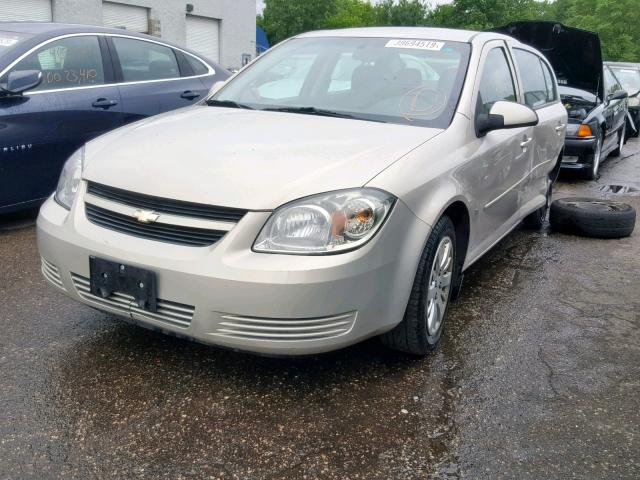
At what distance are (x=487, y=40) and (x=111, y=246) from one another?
2738 mm

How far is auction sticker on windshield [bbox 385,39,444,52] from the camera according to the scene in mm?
3961

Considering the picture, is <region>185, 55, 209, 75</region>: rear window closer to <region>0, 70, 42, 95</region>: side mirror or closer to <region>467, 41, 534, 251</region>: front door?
<region>0, 70, 42, 95</region>: side mirror

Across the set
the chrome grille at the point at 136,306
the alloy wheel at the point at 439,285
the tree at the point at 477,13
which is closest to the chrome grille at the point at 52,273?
the chrome grille at the point at 136,306

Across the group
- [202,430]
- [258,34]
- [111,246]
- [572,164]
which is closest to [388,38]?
[111,246]

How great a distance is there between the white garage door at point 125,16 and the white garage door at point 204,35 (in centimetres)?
198

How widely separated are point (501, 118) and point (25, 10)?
52.2ft

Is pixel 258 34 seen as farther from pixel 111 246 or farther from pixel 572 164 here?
pixel 111 246

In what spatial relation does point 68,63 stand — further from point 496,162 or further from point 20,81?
point 496,162

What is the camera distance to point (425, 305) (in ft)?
10.1

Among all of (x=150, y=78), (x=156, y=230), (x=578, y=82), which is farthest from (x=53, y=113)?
(x=578, y=82)

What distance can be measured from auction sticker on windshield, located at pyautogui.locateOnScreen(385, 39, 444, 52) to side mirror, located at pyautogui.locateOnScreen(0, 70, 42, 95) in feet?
8.50

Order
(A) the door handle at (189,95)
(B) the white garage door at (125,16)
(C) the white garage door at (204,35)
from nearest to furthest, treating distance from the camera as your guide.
→ (A) the door handle at (189,95) < (B) the white garage door at (125,16) < (C) the white garage door at (204,35)

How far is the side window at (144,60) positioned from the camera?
581 centimetres

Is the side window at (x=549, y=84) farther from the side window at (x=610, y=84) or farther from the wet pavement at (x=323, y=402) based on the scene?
the side window at (x=610, y=84)
